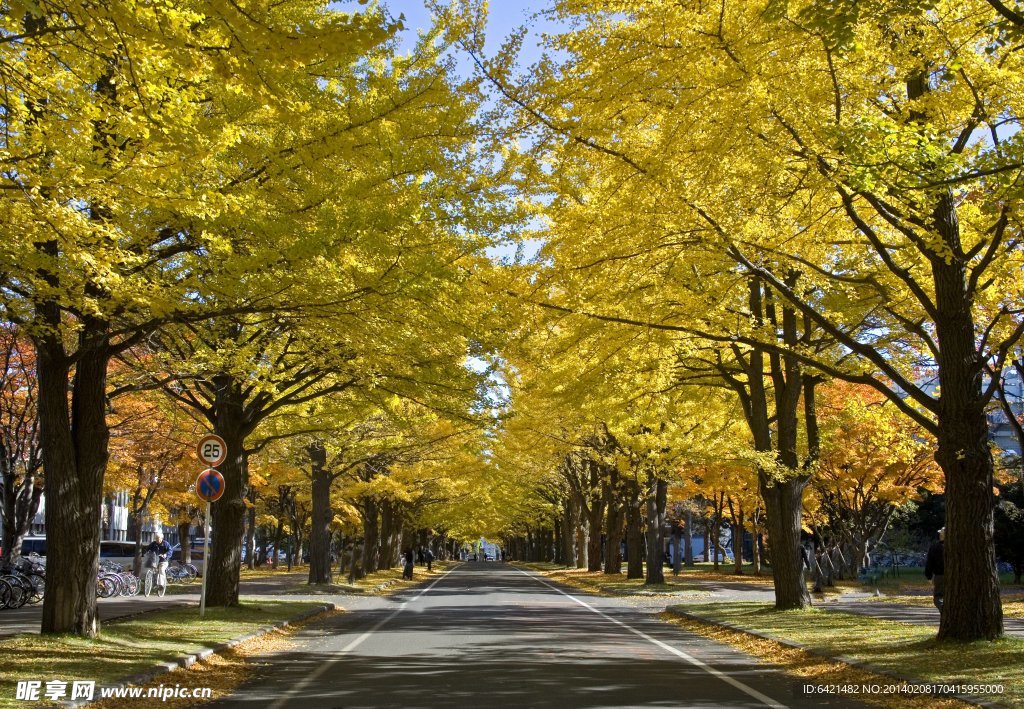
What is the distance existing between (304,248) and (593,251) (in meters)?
3.64

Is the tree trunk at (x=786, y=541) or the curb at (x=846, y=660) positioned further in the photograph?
the tree trunk at (x=786, y=541)

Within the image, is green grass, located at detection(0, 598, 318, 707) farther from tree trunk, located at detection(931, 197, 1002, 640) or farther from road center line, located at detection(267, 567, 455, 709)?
tree trunk, located at detection(931, 197, 1002, 640)

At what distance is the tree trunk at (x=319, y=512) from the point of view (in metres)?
27.4

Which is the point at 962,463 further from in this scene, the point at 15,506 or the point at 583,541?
the point at 583,541

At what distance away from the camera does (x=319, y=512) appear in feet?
91.7

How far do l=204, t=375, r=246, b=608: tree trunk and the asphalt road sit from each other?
7.38ft

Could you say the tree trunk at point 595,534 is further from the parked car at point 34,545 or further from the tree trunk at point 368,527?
the parked car at point 34,545

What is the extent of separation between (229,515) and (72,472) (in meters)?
7.25

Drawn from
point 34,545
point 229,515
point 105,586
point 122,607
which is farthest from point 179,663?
point 34,545

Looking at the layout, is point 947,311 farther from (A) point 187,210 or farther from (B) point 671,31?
(A) point 187,210

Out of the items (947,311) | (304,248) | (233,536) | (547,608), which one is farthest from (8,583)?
(947,311)

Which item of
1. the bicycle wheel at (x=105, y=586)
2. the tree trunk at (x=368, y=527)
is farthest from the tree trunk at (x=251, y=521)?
the bicycle wheel at (x=105, y=586)

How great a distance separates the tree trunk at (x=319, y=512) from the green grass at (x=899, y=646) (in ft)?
46.1

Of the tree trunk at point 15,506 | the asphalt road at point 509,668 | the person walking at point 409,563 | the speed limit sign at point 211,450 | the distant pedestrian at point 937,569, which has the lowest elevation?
the person walking at point 409,563
